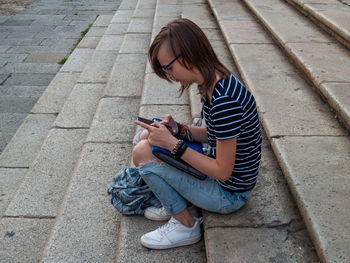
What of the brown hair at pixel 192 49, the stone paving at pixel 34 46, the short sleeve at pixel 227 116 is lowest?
the stone paving at pixel 34 46

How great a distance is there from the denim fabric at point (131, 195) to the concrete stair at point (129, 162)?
71 millimetres

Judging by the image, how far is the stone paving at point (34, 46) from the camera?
420 cm

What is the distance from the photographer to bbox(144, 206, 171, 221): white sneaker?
2.10 metres

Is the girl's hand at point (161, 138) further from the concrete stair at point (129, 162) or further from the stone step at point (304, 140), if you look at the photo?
the stone step at point (304, 140)

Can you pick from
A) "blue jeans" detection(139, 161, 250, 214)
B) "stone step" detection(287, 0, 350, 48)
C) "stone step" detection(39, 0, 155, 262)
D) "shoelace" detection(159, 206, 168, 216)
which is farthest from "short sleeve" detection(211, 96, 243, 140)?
"stone step" detection(287, 0, 350, 48)

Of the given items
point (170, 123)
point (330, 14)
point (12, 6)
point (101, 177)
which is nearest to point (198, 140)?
point (170, 123)

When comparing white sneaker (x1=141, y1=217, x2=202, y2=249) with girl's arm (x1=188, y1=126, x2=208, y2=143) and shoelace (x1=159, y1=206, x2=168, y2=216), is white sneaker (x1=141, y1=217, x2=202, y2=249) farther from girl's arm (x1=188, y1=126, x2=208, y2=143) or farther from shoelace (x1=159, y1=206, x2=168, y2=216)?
girl's arm (x1=188, y1=126, x2=208, y2=143)

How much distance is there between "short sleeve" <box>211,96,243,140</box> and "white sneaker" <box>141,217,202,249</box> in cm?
61

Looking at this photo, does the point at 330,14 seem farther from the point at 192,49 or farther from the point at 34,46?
the point at 34,46

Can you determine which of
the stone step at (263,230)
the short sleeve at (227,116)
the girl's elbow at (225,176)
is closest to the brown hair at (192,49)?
the short sleeve at (227,116)

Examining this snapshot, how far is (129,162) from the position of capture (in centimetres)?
273

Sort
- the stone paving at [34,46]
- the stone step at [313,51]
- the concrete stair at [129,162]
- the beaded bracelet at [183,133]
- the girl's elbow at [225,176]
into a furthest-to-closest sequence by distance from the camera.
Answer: the stone paving at [34,46], the stone step at [313,51], the beaded bracelet at [183,133], the concrete stair at [129,162], the girl's elbow at [225,176]

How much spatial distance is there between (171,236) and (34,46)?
4932mm

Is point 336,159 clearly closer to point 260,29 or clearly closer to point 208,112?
point 208,112
